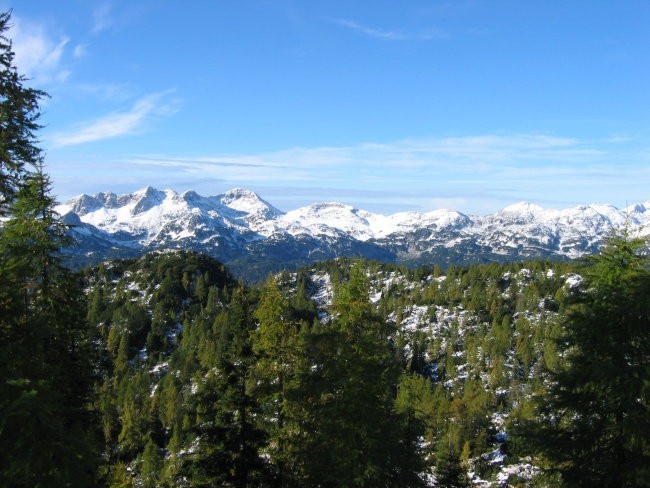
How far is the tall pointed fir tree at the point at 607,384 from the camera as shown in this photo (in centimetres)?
1480

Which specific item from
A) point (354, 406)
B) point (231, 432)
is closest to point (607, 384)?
point (354, 406)

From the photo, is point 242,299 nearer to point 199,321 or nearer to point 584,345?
point 584,345

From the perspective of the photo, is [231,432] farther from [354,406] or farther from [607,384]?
[607,384]

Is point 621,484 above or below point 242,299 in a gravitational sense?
below

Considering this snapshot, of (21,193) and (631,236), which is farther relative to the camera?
(631,236)

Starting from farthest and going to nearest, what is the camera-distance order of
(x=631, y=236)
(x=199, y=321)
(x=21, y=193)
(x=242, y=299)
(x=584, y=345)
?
(x=199, y=321) < (x=242, y=299) < (x=631, y=236) < (x=584, y=345) < (x=21, y=193)

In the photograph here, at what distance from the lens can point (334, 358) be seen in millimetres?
22125

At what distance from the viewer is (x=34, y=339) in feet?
39.4

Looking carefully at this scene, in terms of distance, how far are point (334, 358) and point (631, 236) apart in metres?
12.9

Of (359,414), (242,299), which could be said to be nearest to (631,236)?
(359,414)

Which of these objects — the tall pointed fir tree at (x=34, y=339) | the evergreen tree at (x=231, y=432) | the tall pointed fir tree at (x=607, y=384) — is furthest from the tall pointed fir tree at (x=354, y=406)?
the tall pointed fir tree at (x=34, y=339)

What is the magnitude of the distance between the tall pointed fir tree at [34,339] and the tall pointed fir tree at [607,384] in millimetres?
14406

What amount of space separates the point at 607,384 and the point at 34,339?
16.4 m

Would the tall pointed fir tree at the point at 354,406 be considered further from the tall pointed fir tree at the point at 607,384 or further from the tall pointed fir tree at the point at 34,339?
the tall pointed fir tree at the point at 34,339
